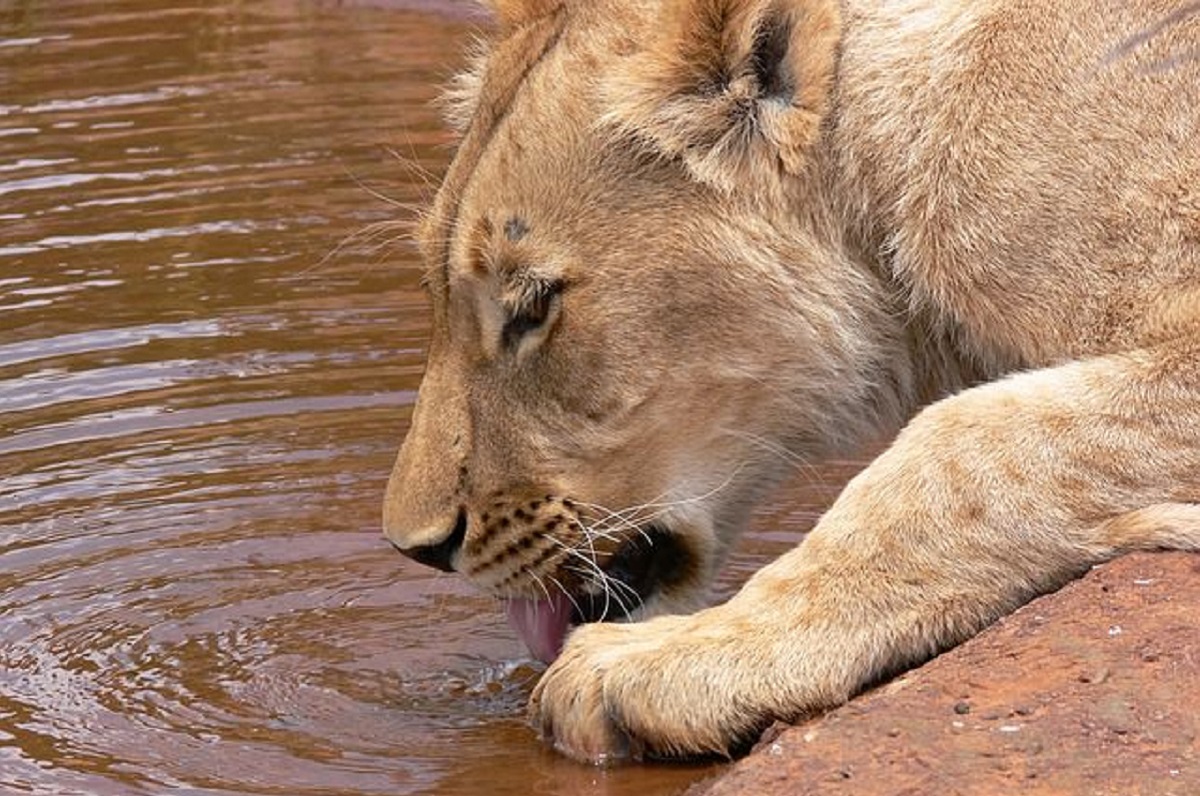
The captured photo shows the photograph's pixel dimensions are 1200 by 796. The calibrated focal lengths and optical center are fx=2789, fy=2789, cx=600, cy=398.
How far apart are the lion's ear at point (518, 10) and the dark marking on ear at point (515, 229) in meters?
0.47

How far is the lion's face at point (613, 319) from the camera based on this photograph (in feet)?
13.9

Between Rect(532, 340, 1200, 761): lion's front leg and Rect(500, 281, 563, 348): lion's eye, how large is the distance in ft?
1.82

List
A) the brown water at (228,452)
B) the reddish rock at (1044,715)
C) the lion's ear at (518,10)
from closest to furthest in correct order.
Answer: the reddish rock at (1044,715), the brown water at (228,452), the lion's ear at (518,10)

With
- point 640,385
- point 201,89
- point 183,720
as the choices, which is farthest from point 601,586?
point 201,89

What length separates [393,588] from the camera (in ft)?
16.7

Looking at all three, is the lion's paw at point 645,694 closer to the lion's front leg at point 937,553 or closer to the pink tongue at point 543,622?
the lion's front leg at point 937,553

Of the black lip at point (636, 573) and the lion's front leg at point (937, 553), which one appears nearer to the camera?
the lion's front leg at point (937, 553)

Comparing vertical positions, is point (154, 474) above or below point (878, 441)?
below

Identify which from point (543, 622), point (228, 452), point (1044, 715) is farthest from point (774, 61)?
point (228, 452)

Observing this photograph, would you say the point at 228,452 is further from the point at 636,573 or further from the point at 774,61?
the point at 774,61

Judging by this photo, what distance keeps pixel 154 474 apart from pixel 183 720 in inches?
54.9

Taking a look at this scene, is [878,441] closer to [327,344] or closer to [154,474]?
[154,474]

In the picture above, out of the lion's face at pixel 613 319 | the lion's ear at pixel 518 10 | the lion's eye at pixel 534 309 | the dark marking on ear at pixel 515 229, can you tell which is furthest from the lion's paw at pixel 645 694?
the lion's ear at pixel 518 10

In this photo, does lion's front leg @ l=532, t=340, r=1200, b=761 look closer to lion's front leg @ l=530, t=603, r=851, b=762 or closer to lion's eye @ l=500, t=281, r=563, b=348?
lion's front leg @ l=530, t=603, r=851, b=762
